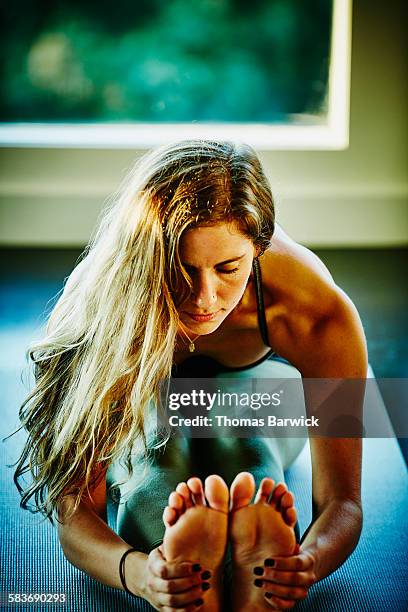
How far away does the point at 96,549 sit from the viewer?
894 mm

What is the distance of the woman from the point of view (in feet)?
2.67

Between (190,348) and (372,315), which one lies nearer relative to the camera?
(190,348)

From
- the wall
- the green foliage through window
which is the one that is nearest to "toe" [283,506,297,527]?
the wall

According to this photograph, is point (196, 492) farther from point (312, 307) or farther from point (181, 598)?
point (312, 307)

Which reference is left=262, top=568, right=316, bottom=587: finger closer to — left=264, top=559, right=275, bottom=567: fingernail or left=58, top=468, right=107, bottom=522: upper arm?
left=264, top=559, right=275, bottom=567: fingernail

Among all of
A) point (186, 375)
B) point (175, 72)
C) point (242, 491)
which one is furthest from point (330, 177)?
point (242, 491)

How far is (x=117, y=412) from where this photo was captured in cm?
94

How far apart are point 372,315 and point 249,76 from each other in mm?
700

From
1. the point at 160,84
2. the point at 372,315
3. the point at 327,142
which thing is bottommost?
the point at 372,315

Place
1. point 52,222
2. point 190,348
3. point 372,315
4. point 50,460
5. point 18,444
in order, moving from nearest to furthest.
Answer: point 50,460
point 190,348
point 18,444
point 372,315
point 52,222

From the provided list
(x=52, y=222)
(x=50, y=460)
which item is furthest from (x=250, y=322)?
(x=52, y=222)

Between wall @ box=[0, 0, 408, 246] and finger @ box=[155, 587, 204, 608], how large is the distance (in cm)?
121

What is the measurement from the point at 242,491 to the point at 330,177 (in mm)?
1269

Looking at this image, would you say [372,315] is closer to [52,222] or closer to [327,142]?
[327,142]
